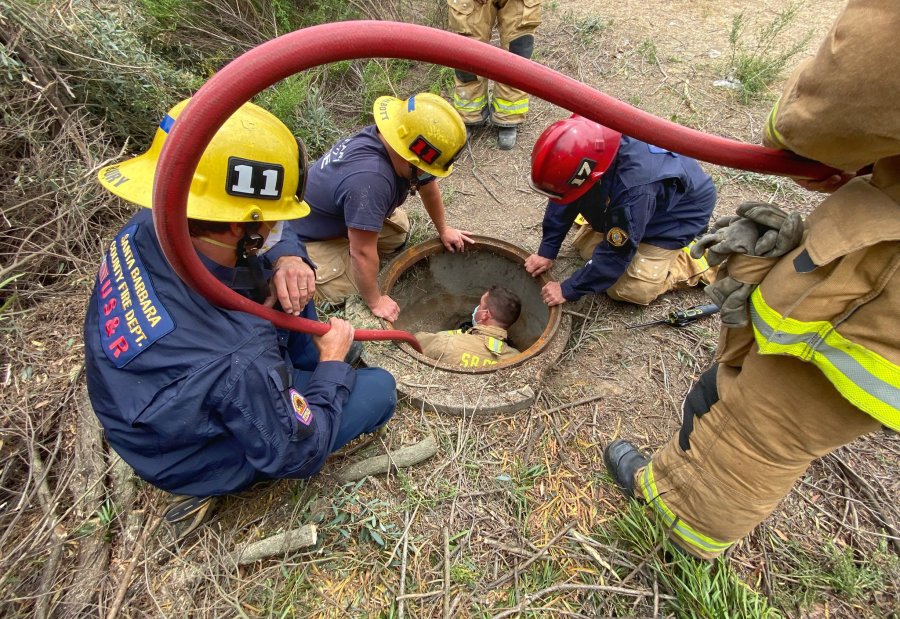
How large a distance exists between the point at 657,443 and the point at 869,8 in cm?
203

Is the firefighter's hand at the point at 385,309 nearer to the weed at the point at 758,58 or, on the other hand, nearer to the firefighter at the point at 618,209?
the firefighter at the point at 618,209

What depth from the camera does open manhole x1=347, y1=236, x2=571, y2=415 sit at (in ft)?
8.62

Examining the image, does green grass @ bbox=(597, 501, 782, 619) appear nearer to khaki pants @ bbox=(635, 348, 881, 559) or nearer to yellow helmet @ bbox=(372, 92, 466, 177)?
khaki pants @ bbox=(635, 348, 881, 559)

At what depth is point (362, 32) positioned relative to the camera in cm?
121

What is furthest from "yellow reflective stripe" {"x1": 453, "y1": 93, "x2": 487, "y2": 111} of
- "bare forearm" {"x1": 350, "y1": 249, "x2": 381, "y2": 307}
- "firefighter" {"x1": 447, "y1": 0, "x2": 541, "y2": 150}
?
"bare forearm" {"x1": 350, "y1": 249, "x2": 381, "y2": 307}

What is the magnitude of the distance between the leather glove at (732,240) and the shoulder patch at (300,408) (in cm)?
150

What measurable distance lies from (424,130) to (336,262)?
4.10ft

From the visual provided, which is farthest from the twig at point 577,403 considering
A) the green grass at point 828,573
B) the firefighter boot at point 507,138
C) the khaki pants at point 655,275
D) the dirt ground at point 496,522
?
the firefighter boot at point 507,138

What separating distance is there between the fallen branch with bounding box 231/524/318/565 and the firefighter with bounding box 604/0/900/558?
1.52m

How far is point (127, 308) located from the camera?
1673mm

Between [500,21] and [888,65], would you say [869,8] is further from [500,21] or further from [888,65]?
[500,21]

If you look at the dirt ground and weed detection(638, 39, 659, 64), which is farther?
weed detection(638, 39, 659, 64)

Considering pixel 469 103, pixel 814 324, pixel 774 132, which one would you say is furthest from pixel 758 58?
pixel 814 324

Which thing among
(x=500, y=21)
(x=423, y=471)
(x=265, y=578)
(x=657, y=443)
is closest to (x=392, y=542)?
(x=423, y=471)
